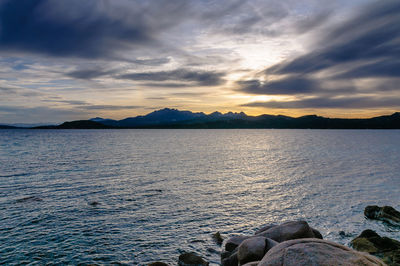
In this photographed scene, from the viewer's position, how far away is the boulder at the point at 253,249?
1066 cm

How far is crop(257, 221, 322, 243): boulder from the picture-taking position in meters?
13.0

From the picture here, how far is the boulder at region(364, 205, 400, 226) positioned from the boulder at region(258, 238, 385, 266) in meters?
18.4

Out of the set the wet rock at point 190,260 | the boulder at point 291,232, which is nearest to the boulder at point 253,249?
the boulder at point 291,232

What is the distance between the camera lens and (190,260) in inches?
508

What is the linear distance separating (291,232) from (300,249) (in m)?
8.06

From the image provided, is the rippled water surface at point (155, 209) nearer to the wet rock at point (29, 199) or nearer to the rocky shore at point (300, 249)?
the wet rock at point (29, 199)

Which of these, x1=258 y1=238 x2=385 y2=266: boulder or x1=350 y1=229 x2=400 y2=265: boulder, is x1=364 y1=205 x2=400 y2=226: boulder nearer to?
x1=350 y1=229 x2=400 y2=265: boulder

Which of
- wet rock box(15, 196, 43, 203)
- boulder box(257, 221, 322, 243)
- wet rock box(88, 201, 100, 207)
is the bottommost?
wet rock box(88, 201, 100, 207)

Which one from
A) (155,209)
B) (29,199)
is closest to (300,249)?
(155,209)

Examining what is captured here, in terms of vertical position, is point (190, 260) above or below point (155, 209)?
above

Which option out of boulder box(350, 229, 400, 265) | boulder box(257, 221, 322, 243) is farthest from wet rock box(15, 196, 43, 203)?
boulder box(350, 229, 400, 265)

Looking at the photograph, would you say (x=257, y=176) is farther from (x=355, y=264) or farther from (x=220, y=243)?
(x=355, y=264)

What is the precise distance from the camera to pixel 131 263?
13.2 meters

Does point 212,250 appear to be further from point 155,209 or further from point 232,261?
point 155,209
